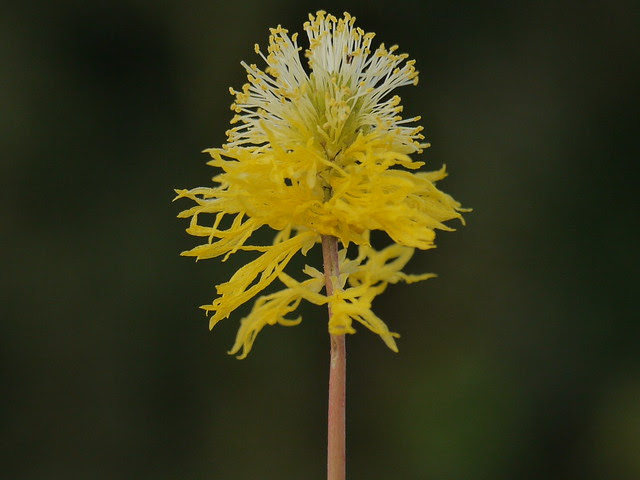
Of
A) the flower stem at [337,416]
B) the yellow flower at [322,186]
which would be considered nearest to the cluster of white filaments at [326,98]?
the yellow flower at [322,186]

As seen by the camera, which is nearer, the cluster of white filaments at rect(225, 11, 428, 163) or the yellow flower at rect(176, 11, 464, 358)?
the yellow flower at rect(176, 11, 464, 358)

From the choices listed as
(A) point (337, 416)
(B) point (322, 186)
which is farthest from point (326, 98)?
(A) point (337, 416)

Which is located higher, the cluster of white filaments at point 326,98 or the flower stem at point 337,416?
the cluster of white filaments at point 326,98

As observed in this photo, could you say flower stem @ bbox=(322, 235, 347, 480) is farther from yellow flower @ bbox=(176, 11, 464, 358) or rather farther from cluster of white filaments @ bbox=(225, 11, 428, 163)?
cluster of white filaments @ bbox=(225, 11, 428, 163)

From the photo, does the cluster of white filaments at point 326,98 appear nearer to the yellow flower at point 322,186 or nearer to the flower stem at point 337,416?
the yellow flower at point 322,186

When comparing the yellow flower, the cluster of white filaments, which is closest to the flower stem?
the yellow flower

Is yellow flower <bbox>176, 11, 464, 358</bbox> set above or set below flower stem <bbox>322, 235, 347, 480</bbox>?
above

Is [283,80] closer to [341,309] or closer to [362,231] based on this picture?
[362,231]
